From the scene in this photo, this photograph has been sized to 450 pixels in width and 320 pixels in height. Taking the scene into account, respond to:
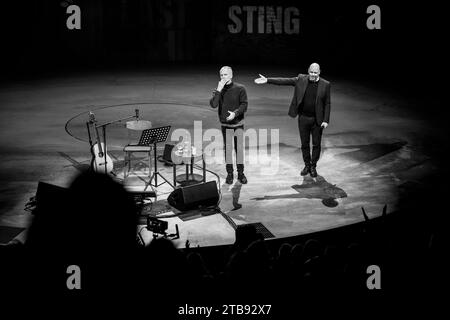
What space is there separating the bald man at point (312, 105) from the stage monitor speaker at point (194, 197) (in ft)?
6.62

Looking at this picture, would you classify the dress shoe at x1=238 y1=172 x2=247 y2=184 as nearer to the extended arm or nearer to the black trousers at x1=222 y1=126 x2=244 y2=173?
the black trousers at x1=222 y1=126 x2=244 y2=173

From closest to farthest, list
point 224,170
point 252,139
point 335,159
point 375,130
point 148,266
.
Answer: point 148,266 < point 224,170 < point 335,159 < point 252,139 < point 375,130

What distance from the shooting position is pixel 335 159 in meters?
10.1

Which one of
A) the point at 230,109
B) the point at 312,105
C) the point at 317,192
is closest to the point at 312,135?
the point at 312,105

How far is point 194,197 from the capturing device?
7629 millimetres

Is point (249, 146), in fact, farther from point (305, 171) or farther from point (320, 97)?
point (320, 97)

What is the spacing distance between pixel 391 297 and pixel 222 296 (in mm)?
1118

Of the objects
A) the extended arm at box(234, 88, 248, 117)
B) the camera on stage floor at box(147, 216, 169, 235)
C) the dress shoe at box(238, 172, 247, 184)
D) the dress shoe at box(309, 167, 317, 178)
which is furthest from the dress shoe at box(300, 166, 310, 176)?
the camera on stage floor at box(147, 216, 169, 235)

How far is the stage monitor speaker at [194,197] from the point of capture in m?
7.60

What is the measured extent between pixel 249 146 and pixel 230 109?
7.47ft

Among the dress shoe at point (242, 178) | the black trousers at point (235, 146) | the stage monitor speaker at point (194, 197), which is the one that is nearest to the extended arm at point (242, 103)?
the black trousers at point (235, 146)

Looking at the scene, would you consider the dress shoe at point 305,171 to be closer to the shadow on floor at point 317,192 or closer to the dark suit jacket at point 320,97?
the shadow on floor at point 317,192
